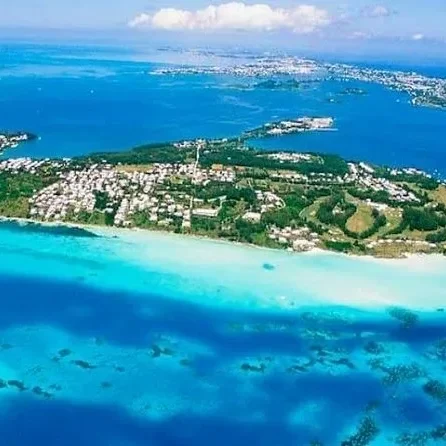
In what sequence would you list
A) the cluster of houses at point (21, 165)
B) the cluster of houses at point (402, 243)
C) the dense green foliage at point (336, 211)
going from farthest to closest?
the cluster of houses at point (21, 165) → the dense green foliage at point (336, 211) → the cluster of houses at point (402, 243)

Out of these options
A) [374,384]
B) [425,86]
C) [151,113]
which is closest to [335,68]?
[425,86]

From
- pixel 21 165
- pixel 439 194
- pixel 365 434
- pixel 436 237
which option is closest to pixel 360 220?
pixel 436 237

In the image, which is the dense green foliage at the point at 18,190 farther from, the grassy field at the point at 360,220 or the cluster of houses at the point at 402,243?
the cluster of houses at the point at 402,243

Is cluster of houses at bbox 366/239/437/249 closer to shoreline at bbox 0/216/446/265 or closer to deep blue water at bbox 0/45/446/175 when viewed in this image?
shoreline at bbox 0/216/446/265

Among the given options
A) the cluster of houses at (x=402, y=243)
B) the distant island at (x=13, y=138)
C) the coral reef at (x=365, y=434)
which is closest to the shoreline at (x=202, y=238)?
the cluster of houses at (x=402, y=243)

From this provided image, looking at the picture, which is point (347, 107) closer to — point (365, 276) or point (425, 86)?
point (425, 86)

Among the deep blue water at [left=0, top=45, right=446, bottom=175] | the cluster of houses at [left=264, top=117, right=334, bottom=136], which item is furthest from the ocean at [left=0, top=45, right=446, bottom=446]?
the cluster of houses at [left=264, top=117, right=334, bottom=136]

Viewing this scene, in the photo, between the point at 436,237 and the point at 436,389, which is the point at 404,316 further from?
A: the point at 436,237
